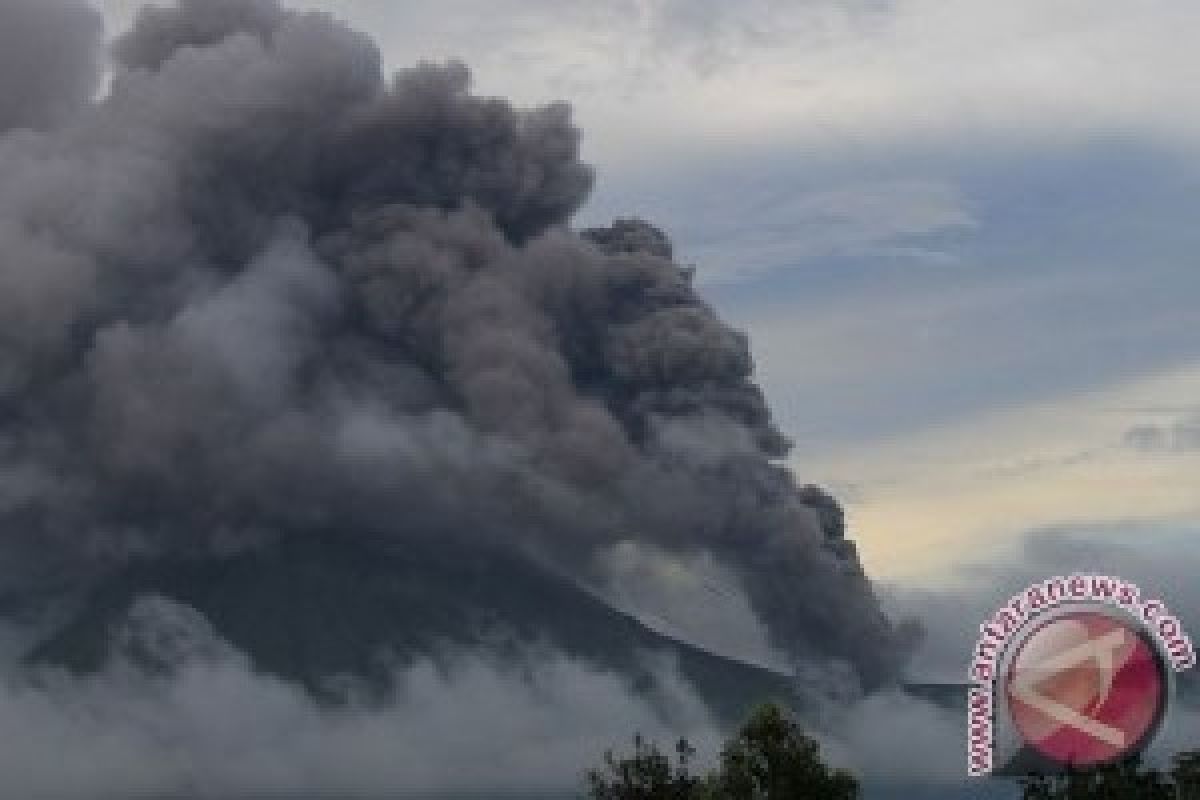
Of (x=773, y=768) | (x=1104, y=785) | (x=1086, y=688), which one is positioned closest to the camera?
(x=1086, y=688)

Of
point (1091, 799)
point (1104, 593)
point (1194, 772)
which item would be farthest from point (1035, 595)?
point (1194, 772)

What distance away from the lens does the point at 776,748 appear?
257 feet

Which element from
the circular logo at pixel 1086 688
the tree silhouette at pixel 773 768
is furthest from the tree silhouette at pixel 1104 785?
the tree silhouette at pixel 773 768

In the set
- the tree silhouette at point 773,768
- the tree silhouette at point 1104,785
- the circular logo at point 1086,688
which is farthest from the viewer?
the tree silhouette at point 773,768

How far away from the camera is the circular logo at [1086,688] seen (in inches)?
2810

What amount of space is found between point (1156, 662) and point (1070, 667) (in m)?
2.98

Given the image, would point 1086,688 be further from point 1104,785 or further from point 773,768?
point 773,768

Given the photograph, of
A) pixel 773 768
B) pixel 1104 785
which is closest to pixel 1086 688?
pixel 1104 785

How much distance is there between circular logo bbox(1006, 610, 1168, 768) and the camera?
71.4 m

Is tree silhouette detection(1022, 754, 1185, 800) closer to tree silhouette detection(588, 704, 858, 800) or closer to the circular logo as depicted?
the circular logo

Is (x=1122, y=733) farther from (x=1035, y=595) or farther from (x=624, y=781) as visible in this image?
(x=624, y=781)

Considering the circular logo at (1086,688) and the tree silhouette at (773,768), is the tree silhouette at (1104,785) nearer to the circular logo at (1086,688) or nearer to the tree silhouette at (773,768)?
the circular logo at (1086,688)

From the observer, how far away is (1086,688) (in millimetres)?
72625

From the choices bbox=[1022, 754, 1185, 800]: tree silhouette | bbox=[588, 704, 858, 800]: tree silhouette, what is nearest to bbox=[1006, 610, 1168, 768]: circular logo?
bbox=[1022, 754, 1185, 800]: tree silhouette
